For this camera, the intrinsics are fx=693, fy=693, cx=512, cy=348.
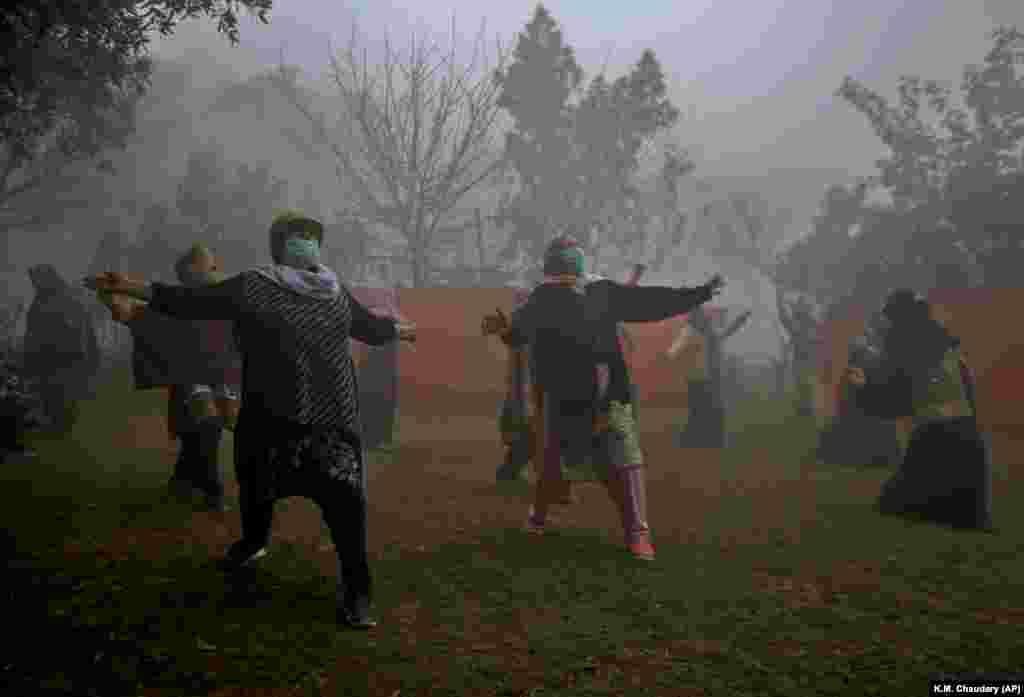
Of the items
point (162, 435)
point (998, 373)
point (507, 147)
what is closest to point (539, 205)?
point (507, 147)

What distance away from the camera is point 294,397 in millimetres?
3531

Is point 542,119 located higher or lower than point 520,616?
higher

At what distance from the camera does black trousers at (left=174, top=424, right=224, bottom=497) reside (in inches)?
229

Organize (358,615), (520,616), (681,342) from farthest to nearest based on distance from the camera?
(681,342)
(520,616)
(358,615)

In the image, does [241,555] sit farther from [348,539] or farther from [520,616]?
[520,616]

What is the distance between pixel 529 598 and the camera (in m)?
4.02

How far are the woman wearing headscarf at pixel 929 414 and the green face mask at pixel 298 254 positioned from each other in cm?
494

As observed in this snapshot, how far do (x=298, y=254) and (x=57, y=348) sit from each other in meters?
8.05

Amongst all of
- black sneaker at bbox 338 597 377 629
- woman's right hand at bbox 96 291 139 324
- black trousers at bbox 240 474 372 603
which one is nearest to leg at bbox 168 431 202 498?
woman's right hand at bbox 96 291 139 324

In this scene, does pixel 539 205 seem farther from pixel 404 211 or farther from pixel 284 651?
pixel 284 651

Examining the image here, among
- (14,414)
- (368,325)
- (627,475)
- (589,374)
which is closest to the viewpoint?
(368,325)

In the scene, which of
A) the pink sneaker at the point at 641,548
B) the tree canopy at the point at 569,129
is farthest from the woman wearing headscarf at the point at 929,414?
the tree canopy at the point at 569,129

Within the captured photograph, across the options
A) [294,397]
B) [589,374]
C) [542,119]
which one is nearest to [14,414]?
[294,397]

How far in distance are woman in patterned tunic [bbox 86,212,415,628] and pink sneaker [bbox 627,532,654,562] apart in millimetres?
2100
